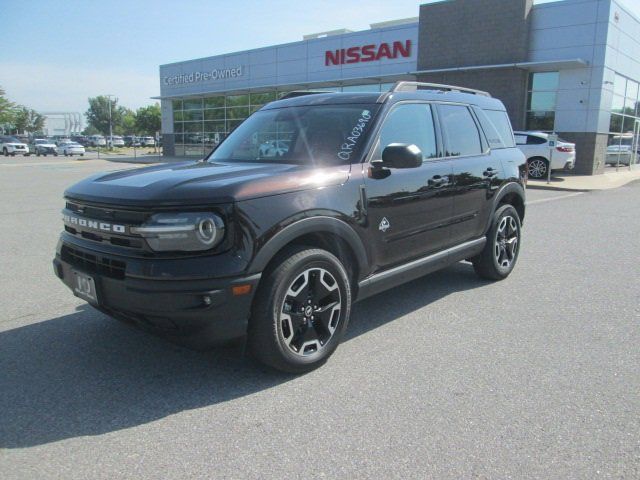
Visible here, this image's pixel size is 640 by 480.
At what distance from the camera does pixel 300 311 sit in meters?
3.34

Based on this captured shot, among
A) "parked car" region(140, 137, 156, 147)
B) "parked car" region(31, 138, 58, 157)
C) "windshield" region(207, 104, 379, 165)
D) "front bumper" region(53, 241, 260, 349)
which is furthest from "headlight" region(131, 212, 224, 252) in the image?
"parked car" region(140, 137, 156, 147)

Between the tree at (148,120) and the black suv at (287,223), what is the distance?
7093 centimetres

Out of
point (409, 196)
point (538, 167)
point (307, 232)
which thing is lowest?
point (538, 167)

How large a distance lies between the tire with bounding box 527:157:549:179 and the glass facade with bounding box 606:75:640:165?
5879 mm

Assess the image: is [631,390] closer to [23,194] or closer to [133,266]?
[133,266]

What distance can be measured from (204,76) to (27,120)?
8569 cm

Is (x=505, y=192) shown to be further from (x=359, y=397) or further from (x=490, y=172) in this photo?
(x=359, y=397)

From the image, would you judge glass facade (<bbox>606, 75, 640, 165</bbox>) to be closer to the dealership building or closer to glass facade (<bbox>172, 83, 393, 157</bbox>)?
the dealership building

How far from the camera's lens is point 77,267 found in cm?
336

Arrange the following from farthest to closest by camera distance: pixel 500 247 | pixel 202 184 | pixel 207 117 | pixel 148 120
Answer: pixel 148 120, pixel 207 117, pixel 500 247, pixel 202 184

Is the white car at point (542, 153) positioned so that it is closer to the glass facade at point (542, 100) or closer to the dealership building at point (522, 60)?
the dealership building at point (522, 60)

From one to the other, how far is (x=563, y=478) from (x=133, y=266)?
240 centimetres

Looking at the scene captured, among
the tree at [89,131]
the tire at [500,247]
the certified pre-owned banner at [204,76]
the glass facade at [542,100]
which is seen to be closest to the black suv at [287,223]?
the tire at [500,247]

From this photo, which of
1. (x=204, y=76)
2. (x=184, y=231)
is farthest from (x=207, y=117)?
(x=184, y=231)
